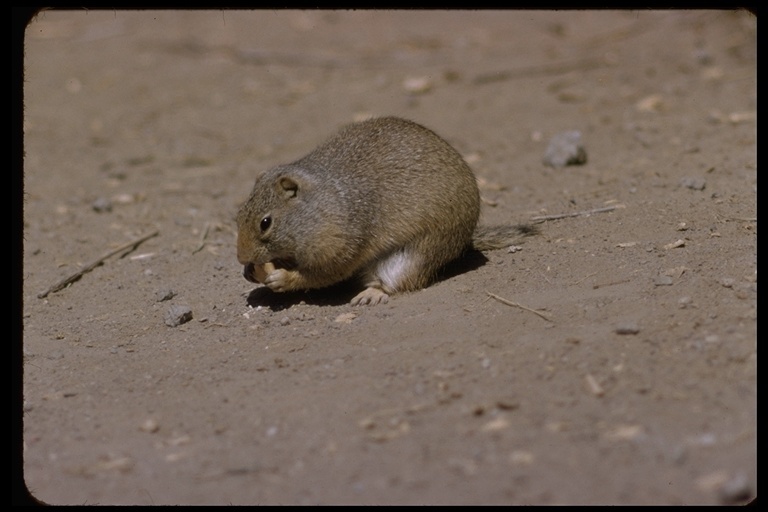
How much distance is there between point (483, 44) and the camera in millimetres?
11344

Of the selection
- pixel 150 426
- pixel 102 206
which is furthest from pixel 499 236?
pixel 102 206

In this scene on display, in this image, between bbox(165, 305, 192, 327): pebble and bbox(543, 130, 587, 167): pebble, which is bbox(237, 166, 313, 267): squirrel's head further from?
bbox(543, 130, 587, 167): pebble

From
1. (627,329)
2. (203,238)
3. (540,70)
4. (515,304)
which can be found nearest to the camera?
(627,329)

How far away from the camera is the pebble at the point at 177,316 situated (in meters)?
4.96

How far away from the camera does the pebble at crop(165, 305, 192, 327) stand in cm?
496

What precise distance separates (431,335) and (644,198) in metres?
2.40

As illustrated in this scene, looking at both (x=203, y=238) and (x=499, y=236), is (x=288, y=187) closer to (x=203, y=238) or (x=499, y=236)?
(x=499, y=236)

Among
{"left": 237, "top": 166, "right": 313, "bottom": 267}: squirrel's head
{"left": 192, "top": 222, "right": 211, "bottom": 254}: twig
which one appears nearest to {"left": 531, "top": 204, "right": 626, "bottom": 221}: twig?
{"left": 237, "top": 166, "right": 313, "bottom": 267}: squirrel's head

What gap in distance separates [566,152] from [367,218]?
105 inches

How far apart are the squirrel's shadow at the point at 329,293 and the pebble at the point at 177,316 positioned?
0.37m

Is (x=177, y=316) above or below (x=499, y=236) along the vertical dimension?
below

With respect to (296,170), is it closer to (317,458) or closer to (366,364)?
(366,364)

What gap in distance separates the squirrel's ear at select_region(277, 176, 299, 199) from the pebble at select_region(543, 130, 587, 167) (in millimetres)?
2959

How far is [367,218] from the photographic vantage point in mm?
5168
